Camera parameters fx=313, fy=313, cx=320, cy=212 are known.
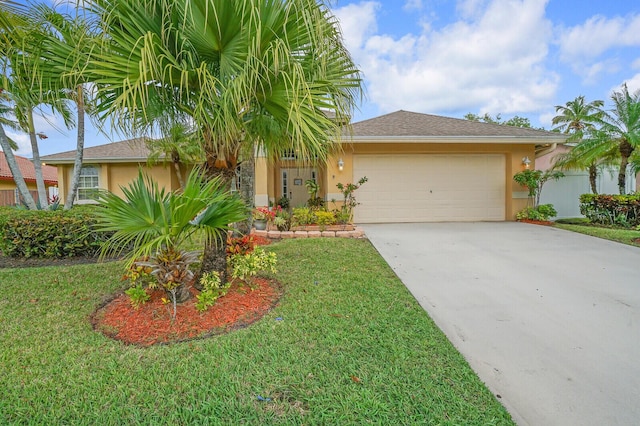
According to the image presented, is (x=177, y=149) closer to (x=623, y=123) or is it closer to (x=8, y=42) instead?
(x=8, y=42)

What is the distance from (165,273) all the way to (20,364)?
1286mm

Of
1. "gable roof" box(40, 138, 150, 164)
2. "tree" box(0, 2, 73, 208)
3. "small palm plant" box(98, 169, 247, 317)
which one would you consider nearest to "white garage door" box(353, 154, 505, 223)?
"small palm plant" box(98, 169, 247, 317)

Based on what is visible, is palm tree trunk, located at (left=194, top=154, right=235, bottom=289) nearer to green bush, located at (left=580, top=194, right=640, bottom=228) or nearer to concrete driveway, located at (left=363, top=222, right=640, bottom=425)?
concrete driveway, located at (left=363, top=222, right=640, bottom=425)

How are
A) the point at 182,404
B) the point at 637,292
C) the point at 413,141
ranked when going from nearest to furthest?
the point at 182,404
the point at 637,292
the point at 413,141

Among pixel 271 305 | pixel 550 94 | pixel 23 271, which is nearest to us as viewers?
pixel 271 305

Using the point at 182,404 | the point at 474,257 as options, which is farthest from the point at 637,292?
the point at 182,404

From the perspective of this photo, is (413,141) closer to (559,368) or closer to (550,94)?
(559,368)

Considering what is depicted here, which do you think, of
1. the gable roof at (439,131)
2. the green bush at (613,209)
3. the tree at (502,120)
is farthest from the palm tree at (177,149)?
the tree at (502,120)

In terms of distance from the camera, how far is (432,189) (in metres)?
10.8

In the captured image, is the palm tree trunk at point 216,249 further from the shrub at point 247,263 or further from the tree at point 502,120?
the tree at point 502,120

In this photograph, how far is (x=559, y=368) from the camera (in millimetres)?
2588

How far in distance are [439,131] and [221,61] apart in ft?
29.0

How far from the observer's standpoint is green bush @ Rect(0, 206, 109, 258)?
19.4ft

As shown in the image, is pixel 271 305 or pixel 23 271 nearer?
pixel 271 305
